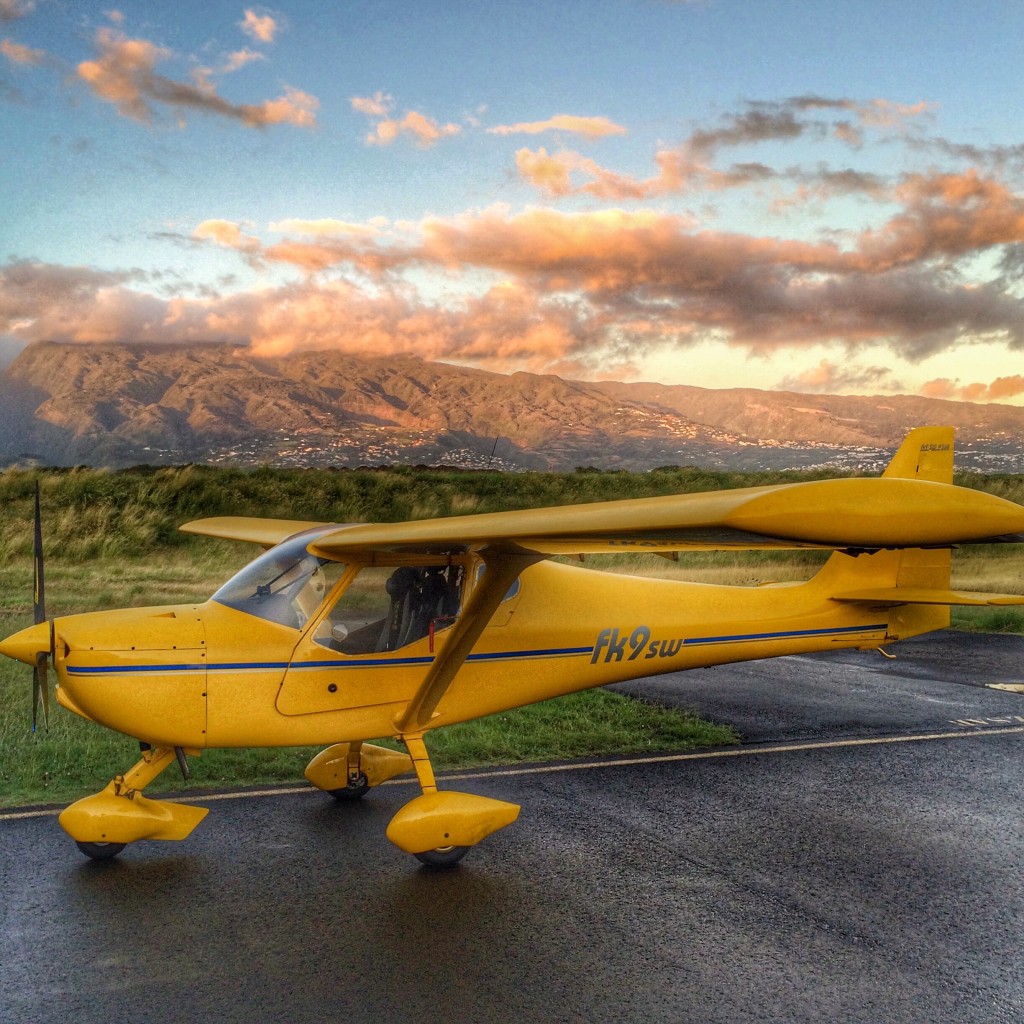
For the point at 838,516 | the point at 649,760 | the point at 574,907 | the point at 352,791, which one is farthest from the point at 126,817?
the point at 838,516

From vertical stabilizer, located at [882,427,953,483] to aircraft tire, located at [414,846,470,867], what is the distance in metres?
5.41

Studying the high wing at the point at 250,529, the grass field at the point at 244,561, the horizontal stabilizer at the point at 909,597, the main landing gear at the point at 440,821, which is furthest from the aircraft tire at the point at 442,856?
the horizontal stabilizer at the point at 909,597

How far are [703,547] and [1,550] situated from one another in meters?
21.0

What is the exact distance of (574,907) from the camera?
5.30 meters

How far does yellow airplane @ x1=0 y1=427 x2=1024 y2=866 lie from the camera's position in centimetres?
582

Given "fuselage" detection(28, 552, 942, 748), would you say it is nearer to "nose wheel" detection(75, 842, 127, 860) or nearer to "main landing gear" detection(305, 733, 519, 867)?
"main landing gear" detection(305, 733, 519, 867)

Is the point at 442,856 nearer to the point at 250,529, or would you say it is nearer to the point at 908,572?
the point at 250,529

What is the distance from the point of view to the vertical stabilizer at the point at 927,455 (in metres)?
8.85

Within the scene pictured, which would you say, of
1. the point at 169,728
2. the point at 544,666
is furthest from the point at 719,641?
the point at 169,728

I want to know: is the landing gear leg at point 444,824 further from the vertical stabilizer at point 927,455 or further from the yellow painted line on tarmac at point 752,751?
the vertical stabilizer at point 927,455

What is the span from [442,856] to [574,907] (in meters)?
0.99

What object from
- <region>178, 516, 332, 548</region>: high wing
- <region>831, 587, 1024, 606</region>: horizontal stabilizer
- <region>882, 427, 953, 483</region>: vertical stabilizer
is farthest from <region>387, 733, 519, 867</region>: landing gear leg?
<region>882, 427, 953, 483</region>: vertical stabilizer

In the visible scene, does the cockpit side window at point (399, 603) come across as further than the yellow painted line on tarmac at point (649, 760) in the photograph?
No

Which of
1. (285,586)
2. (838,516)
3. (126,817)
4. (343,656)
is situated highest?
(838,516)
